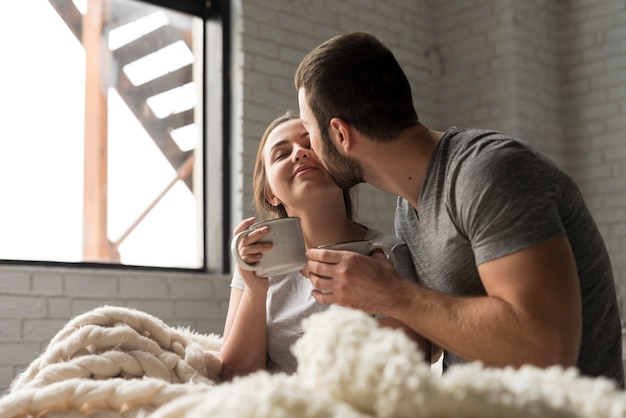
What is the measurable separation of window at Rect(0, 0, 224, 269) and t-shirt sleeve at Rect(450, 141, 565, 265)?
6.99 ft

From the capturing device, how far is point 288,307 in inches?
68.2

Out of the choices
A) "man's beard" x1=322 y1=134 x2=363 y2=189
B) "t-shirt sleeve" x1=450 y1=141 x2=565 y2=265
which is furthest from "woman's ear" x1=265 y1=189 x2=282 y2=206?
"t-shirt sleeve" x1=450 y1=141 x2=565 y2=265

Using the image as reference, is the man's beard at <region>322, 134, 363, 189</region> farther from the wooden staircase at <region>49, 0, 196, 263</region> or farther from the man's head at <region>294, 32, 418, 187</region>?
the wooden staircase at <region>49, 0, 196, 263</region>

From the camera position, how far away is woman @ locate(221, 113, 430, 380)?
1575 mm

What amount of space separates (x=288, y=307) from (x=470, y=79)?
2.74 meters

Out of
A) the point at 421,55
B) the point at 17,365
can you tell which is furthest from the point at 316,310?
the point at 421,55

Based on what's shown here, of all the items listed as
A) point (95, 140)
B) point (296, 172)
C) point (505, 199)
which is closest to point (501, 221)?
point (505, 199)

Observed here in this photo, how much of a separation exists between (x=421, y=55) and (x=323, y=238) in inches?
105

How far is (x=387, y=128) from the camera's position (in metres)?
1.45

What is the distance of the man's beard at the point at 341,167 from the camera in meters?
1.52

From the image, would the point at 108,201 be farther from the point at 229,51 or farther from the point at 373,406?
the point at 373,406

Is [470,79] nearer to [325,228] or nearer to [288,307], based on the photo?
[325,228]

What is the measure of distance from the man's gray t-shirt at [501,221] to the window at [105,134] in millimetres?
1934

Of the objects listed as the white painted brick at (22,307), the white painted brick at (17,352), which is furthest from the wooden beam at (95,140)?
the white painted brick at (17,352)
